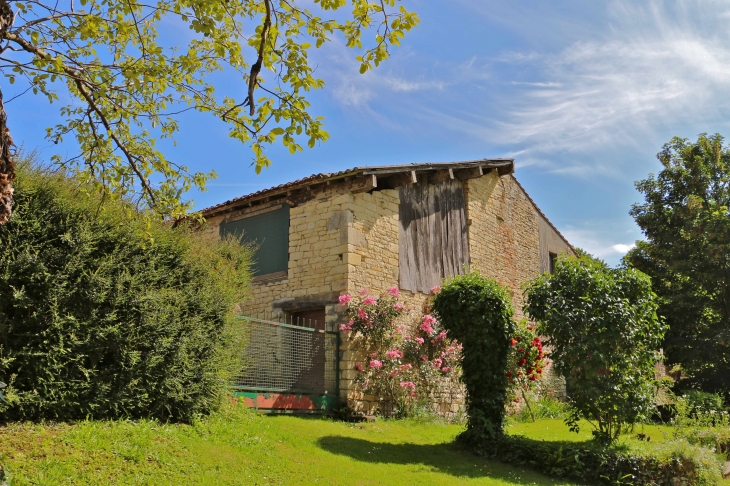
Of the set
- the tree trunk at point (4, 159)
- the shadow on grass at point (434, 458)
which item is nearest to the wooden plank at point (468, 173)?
the shadow on grass at point (434, 458)

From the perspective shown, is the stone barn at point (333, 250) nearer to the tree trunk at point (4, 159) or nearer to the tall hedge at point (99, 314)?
the tall hedge at point (99, 314)

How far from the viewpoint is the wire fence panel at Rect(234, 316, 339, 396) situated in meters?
9.30

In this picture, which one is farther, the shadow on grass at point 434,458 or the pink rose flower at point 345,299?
the pink rose flower at point 345,299

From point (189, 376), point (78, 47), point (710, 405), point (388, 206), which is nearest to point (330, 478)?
point (189, 376)

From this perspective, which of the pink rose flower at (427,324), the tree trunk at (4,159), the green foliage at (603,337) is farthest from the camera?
the pink rose flower at (427,324)

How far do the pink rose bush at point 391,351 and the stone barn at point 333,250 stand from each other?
32 centimetres

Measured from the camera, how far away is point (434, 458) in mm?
8273

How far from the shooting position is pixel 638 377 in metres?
8.72

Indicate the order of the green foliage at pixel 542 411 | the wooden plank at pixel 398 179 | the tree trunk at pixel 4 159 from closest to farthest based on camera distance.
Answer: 1. the tree trunk at pixel 4 159
2. the wooden plank at pixel 398 179
3. the green foliage at pixel 542 411

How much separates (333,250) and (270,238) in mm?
2033

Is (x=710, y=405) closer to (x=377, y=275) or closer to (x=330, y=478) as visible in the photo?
(x=377, y=275)

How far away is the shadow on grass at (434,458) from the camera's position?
774cm

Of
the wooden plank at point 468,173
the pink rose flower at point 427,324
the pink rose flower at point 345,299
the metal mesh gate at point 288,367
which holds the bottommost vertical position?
A: the metal mesh gate at point 288,367

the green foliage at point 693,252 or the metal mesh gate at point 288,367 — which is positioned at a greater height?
the green foliage at point 693,252
